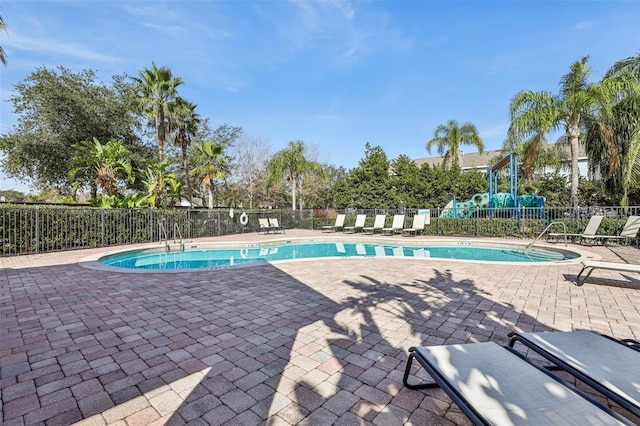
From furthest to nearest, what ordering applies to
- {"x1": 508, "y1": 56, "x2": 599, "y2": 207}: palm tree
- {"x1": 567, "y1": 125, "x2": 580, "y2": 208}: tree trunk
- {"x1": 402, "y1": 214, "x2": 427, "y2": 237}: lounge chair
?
{"x1": 402, "y1": 214, "x2": 427, "y2": 237}: lounge chair, {"x1": 567, "y1": 125, "x2": 580, "y2": 208}: tree trunk, {"x1": 508, "y1": 56, "x2": 599, "y2": 207}: palm tree

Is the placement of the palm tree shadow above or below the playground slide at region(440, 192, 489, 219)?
below

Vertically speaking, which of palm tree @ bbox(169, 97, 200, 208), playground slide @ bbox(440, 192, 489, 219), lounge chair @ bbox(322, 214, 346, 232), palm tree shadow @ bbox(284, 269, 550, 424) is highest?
palm tree @ bbox(169, 97, 200, 208)

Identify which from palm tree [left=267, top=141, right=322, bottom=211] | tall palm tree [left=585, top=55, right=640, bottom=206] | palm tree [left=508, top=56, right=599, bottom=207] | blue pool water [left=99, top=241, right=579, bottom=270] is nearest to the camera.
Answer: blue pool water [left=99, top=241, right=579, bottom=270]

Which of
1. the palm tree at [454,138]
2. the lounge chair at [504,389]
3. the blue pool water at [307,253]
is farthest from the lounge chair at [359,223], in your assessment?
the lounge chair at [504,389]

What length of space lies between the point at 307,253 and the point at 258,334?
28.5 feet

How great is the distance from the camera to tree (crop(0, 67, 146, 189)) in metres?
17.1

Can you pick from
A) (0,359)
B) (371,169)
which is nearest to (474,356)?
(0,359)

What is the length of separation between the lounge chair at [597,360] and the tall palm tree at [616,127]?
12.7 meters

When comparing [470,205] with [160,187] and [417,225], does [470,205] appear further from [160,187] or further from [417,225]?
[160,187]

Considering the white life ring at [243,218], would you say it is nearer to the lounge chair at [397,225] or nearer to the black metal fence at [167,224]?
the black metal fence at [167,224]

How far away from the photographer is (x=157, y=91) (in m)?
16.3

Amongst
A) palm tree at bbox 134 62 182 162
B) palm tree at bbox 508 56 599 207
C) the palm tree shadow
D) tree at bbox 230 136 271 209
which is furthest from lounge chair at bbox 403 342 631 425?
tree at bbox 230 136 271 209

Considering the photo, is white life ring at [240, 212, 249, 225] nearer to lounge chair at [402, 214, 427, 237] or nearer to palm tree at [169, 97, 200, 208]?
palm tree at [169, 97, 200, 208]

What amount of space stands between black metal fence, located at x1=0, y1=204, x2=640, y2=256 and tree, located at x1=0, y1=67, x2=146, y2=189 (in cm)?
822
